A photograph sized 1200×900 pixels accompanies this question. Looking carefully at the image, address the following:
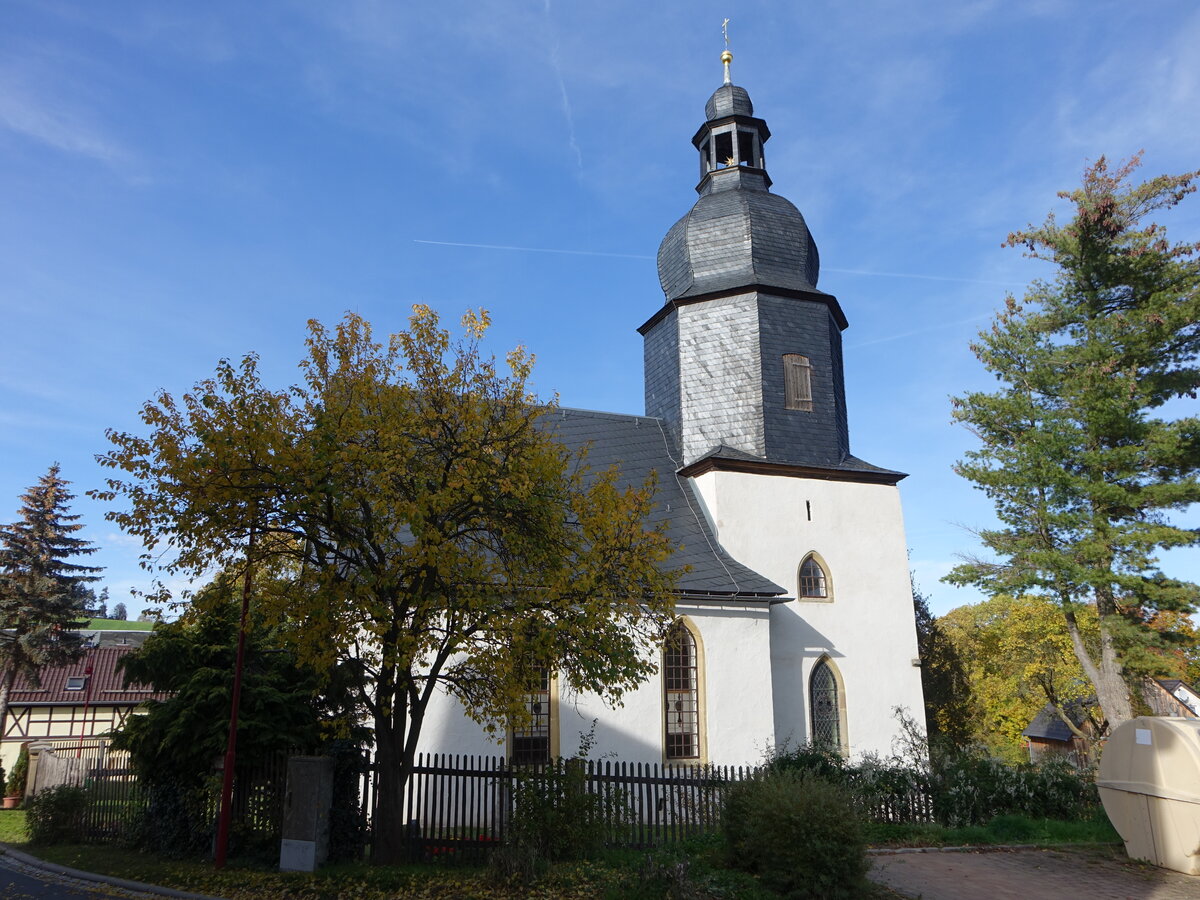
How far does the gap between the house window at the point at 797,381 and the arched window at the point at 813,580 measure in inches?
143

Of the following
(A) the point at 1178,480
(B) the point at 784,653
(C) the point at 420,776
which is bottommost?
(C) the point at 420,776

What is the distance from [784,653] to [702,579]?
106 inches

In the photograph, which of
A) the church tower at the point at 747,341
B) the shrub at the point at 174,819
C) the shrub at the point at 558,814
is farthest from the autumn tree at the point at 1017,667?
the shrub at the point at 174,819

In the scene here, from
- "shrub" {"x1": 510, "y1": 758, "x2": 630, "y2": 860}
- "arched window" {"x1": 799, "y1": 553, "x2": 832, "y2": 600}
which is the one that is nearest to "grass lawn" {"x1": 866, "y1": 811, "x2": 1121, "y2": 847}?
"shrub" {"x1": 510, "y1": 758, "x2": 630, "y2": 860}

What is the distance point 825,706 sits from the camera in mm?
18078

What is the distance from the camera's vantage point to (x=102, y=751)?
14641 mm

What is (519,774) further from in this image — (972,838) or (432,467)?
(972,838)

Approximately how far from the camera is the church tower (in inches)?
784

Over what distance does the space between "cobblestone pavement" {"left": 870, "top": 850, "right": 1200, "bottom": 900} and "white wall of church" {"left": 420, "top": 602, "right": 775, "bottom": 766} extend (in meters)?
5.13

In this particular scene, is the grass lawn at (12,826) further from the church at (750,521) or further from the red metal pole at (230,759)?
the church at (750,521)

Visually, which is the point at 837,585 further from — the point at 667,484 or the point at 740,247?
the point at 740,247

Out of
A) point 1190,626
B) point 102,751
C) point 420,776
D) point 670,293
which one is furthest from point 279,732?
point 1190,626

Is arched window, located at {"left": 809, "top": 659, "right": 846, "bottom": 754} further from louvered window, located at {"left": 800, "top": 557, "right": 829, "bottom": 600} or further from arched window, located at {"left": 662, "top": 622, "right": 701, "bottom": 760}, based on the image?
arched window, located at {"left": 662, "top": 622, "right": 701, "bottom": 760}

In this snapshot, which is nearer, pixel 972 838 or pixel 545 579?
pixel 545 579
